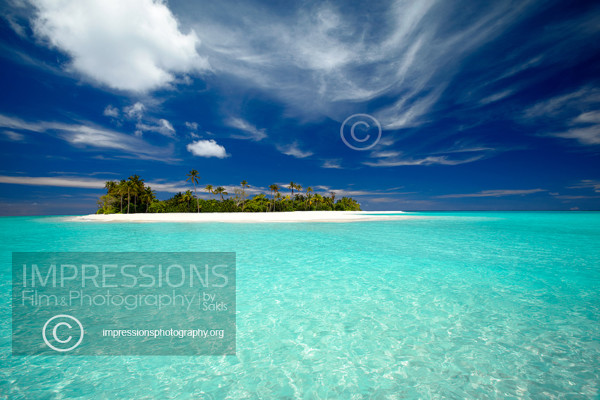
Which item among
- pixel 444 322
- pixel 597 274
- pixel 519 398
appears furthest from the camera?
pixel 597 274

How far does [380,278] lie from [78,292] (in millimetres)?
9500

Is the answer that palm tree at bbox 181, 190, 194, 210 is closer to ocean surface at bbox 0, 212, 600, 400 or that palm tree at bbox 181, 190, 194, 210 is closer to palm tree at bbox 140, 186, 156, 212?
palm tree at bbox 140, 186, 156, 212

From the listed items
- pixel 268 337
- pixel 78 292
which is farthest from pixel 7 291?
pixel 268 337

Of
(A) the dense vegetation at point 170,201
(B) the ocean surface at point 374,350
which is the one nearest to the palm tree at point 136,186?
(A) the dense vegetation at point 170,201

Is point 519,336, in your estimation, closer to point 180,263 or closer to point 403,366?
point 403,366

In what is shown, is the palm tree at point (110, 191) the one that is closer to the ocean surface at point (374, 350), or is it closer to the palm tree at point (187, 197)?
the palm tree at point (187, 197)

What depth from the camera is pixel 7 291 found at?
7059mm

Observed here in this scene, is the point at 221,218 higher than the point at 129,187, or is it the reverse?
the point at 129,187
